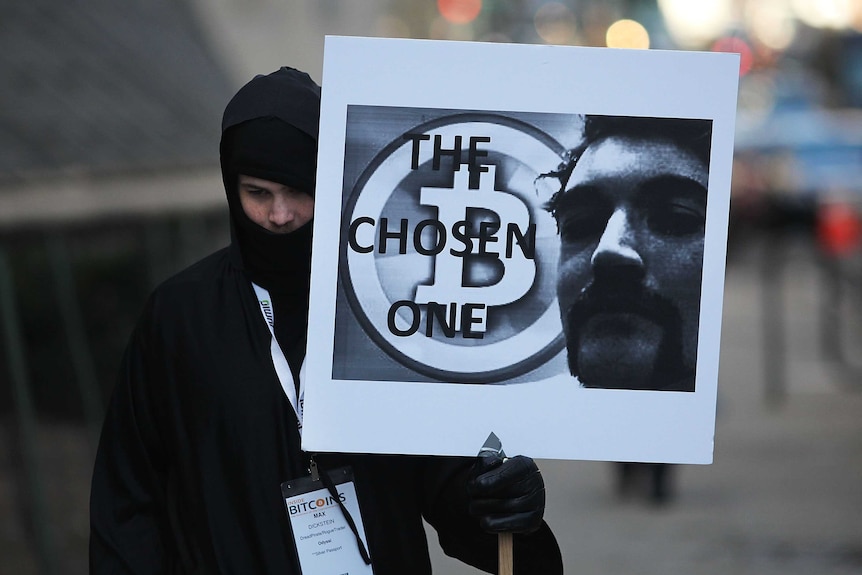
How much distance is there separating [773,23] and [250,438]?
60.7 m

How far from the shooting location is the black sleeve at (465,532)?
2.95m

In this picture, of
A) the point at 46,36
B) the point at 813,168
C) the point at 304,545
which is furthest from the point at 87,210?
the point at 813,168

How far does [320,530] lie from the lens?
2885mm

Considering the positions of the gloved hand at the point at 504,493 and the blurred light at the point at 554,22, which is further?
the blurred light at the point at 554,22

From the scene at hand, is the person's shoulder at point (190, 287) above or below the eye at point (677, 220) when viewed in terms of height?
below

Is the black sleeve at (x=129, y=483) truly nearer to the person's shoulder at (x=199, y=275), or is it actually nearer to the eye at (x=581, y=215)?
the person's shoulder at (x=199, y=275)

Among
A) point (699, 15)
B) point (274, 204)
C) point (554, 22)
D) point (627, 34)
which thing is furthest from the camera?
point (699, 15)

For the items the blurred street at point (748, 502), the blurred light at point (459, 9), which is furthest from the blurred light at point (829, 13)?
the blurred street at point (748, 502)

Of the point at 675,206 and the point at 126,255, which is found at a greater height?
the point at 675,206

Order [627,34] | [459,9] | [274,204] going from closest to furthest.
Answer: [274,204]
[627,34]
[459,9]

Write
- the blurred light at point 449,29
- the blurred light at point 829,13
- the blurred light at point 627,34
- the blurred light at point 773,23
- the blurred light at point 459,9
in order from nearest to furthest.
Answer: the blurred light at point 627,34 < the blurred light at point 449,29 < the blurred light at point 459,9 < the blurred light at point 829,13 < the blurred light at point 773,23

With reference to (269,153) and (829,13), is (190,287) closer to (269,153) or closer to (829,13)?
(269,153)

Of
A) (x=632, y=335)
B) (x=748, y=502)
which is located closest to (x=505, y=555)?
(x=632, y=335)

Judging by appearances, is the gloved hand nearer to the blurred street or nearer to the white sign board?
the white sign board
